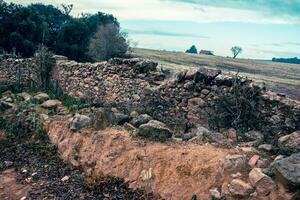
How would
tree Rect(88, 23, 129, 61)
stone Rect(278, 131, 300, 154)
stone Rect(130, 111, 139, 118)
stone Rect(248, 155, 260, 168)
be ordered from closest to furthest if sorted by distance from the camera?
stone Rect(248, 155, 260, 168)
stone Rect(278, 131, 300, 154)
stone Rect(130, 111, 139, 118)
tree Rect(88, 23, 129, 61)

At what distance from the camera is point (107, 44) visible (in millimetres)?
36719

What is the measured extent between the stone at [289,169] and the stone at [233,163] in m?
0.59

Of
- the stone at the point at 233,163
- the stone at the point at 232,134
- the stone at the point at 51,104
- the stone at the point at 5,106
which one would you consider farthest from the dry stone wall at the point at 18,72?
the stone at the point at 233,163

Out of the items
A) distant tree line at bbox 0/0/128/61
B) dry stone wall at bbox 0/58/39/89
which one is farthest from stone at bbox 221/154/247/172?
distant tree line at bbox 0/0/128/61

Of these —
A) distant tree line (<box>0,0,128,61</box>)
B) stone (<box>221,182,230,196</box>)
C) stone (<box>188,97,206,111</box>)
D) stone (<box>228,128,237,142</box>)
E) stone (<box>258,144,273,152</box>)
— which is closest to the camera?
stone (<box>221,182,230,196</box>)

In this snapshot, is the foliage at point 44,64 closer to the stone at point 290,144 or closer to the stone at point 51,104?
the stone at point 51,104

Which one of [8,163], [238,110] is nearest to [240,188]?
[238,110]

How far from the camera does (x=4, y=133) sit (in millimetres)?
11695

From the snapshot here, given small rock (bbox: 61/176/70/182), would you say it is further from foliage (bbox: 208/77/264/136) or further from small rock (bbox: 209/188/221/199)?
foliage (bbox: 208/77/264/136)

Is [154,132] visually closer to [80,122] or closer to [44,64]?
Answer: [80,122]

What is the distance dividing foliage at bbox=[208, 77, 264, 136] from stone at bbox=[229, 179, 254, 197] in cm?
299

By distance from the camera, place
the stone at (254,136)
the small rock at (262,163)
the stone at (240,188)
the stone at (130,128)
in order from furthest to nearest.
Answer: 1. the stone at (130,128)
2. the stone at (254,136)
3. the small rock at (262,163)
4. the stone at (240,188)

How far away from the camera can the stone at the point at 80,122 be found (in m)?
10.6

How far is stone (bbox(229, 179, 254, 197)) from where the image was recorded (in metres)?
7.07
